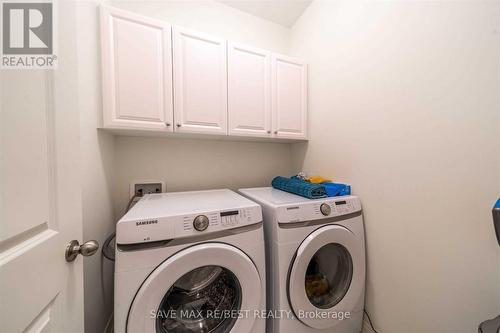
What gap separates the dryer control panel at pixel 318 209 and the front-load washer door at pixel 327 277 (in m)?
0.08

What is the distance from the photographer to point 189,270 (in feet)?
2.46

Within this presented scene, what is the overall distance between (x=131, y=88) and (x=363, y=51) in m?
1.47

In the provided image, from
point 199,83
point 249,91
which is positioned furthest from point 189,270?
point 249,91

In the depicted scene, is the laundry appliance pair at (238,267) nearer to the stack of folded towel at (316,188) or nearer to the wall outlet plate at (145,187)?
the stack of folded towel at (316,188)

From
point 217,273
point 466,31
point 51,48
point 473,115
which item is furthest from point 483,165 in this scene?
point 51,48

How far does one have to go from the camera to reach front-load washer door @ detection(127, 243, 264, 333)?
693 mm

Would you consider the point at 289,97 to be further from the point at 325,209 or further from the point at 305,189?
the point at 325,209

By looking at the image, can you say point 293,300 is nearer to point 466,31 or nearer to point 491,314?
point 491,314

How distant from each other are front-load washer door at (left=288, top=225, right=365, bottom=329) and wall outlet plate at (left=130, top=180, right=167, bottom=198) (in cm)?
112

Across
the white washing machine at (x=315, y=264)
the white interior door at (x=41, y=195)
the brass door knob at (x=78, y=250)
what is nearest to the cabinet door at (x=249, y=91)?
the white washing machine at (x=315, y=264)

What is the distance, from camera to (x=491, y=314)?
0.72m

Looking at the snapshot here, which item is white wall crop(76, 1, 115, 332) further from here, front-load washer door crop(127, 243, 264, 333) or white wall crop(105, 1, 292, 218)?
front-load washer door crop(127, 243, 264, 333)

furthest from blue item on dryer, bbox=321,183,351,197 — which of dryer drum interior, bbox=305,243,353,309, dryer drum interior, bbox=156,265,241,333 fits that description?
dryer drum interior, bbox=156,265,241,333

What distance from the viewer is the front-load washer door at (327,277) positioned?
0.92 m
